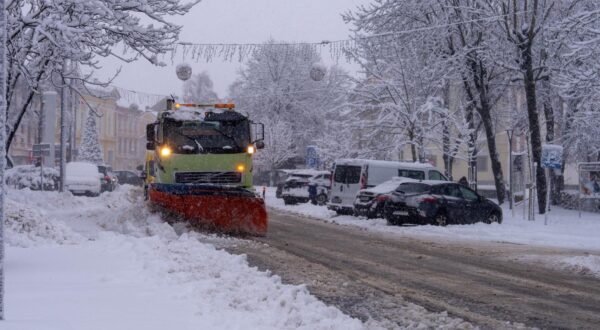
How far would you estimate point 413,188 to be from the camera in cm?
2309

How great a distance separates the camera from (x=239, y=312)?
7367 mm

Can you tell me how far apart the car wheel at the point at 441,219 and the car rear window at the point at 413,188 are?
88cm

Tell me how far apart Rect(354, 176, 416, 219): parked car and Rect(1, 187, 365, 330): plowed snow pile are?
10.3 metres

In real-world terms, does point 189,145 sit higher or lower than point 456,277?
higher

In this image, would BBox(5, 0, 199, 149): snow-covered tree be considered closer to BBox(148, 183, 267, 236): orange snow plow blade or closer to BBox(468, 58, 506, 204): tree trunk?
BBox(148, 183, 267, 236): orange snow plow blade

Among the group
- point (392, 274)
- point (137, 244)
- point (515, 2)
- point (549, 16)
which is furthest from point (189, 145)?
point (549, 16)

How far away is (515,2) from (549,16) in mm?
2489

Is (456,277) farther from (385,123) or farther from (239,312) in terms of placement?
(385,123)

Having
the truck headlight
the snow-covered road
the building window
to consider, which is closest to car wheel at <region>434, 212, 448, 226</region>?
the snow-covered road

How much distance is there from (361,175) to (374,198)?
7.59 ft

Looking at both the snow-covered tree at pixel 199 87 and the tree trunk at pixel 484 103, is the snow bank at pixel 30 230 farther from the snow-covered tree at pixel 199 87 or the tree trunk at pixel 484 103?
the snow-covered tree at pixel 199 87

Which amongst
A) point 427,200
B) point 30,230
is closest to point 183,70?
point 427,200

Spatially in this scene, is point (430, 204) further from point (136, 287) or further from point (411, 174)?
point (136, 287)

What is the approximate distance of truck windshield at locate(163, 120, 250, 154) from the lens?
58.6ft
